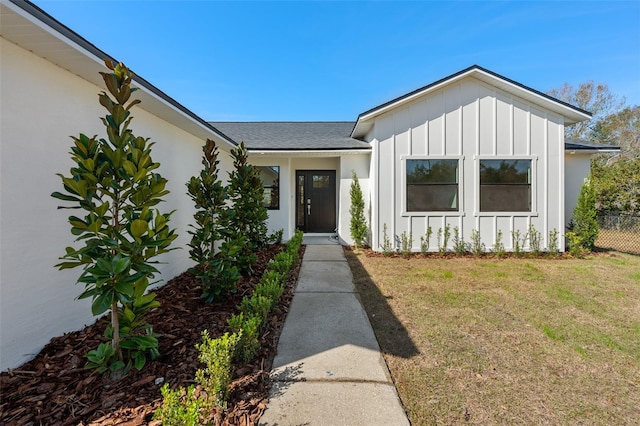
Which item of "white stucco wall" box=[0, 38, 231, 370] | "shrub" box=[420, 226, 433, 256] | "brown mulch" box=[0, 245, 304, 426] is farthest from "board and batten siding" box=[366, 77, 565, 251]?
"white stucco wall" box=[0, 38, 231, 370]

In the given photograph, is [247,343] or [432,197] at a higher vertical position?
[432,197]

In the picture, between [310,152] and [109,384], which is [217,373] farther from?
[310,152]

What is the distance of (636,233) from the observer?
905cm

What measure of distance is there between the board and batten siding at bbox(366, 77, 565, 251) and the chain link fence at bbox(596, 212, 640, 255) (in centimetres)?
314

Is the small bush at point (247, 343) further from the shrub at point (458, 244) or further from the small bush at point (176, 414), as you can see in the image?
the shrub at point (458, 244)

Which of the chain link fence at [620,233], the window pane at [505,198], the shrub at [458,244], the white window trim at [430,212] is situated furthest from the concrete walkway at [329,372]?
the chain link fence at [620,233]

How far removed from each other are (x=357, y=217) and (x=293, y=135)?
14.4 ft

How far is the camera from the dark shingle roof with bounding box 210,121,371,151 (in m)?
8.68

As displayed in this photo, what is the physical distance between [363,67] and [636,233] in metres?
11.5

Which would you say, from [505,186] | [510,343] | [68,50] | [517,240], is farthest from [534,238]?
[68,50]

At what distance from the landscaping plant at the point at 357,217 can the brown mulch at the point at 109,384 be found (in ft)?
17.8

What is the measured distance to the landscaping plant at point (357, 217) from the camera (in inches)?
327

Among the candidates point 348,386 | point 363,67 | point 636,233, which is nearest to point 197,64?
point 363,67

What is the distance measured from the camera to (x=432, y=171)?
7766 millimetres
